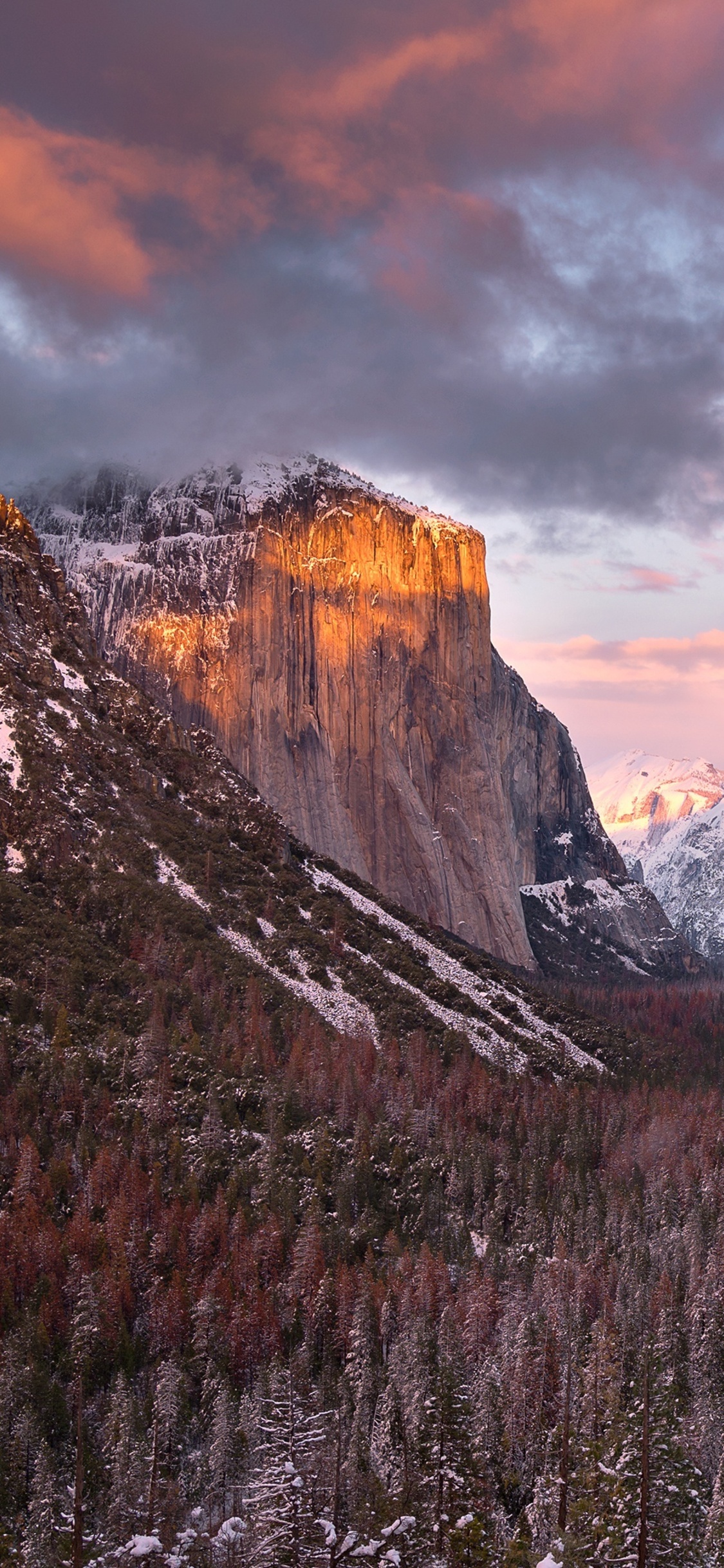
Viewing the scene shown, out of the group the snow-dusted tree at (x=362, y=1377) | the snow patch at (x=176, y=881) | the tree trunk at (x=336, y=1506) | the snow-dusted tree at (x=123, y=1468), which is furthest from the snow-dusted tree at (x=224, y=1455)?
the snow patch at (x=176, y=881)

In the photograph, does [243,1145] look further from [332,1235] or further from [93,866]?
[93,866]

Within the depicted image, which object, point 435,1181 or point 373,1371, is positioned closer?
point 373,1371

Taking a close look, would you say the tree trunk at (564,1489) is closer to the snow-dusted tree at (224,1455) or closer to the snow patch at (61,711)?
the snow-dusted tree at (224,1455)

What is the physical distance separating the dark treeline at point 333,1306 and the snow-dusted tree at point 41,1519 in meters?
0.19

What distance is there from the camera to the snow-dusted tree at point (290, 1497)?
34.8 m

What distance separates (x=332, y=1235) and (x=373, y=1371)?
48.6 ft

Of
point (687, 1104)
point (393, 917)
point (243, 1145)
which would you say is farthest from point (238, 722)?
point (243, 1145)

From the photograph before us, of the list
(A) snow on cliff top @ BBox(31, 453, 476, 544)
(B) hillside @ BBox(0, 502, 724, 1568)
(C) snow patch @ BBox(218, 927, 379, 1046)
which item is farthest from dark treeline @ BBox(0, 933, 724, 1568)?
(A) snow on cliff top @ BBox(31, 453, 476, 544)

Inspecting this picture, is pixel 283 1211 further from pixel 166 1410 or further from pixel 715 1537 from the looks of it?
pixel 715 1537

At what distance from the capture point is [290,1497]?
34969 millimetres

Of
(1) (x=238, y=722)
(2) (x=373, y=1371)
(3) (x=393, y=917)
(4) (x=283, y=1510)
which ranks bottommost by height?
(2) (x=373, y=1371)

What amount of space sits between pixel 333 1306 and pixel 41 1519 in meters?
24.8

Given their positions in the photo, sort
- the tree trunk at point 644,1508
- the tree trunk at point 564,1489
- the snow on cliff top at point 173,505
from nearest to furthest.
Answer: the tree trunk at point 644,1508 → the tree trunk at point 564,1489 → the snow on cliff top at point 173,505

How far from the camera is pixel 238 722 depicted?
605ft
